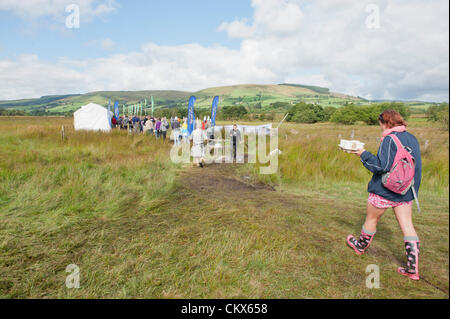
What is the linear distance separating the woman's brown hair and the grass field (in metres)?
1.68

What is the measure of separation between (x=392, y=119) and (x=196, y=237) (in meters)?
2.96

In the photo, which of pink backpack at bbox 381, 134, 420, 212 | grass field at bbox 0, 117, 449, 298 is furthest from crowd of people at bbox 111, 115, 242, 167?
pink backpack at bbox 381, 134, 420, 212

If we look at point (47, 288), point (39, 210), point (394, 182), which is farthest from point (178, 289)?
point (39, 210)

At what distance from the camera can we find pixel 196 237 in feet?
12.2

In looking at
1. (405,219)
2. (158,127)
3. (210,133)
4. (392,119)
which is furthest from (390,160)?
(158,127)

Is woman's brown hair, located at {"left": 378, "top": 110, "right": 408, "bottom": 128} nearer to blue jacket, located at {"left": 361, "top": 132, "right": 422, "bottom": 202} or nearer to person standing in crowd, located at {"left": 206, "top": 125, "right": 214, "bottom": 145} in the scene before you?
blue jacket, located at {"left": 361, "top": 132, "right": 422, "bottom": 202}

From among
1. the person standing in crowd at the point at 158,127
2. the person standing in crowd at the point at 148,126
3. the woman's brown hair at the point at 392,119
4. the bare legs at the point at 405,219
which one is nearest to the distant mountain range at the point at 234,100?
the person standing in crowd at the point at 148,126

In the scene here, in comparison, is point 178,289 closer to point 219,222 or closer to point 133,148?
point 219,222

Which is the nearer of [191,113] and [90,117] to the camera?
[191,113]

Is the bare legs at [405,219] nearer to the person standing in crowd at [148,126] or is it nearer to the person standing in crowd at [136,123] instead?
the person standing in crowd at [148,126]

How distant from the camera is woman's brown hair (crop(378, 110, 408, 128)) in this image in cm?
269

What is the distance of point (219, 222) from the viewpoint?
14.1 feet

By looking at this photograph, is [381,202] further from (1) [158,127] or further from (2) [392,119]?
(1) [158,127]

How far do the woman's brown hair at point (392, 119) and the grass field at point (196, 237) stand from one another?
5.53ft
